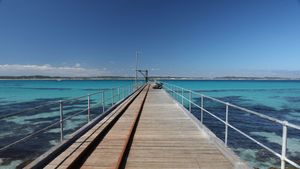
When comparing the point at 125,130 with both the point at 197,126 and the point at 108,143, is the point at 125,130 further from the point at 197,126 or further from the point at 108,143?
the point at 197,126

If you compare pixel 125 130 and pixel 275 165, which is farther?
pixel 275 165

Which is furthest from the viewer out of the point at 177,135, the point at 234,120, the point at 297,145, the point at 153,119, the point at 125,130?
the point at 234,120

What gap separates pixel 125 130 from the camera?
8297 mm

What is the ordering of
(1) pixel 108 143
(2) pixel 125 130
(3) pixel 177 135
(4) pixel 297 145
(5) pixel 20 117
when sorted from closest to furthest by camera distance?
1. (1) pixel 108 143
2. (3) pixel 177 135
3. (2) pixel 125 130
4. (4) pixel 297 145
5. (5) pixel 20 117

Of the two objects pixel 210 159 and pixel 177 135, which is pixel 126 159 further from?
pixel 177 135

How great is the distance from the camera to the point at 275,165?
10836mm

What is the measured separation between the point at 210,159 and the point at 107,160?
203 cm

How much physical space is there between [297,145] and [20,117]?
65.0 feet

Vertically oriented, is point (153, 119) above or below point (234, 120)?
above

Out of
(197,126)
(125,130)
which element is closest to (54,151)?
(125,130)

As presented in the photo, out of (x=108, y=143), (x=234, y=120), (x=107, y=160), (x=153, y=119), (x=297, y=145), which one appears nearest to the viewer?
(x=107, y=160)

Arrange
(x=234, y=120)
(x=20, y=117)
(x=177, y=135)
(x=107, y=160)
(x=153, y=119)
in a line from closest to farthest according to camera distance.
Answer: (x=107, y=160)
(x=177, y=135)
(x=153, y=119)
(x=234, y=120)
(x=20, y=117)

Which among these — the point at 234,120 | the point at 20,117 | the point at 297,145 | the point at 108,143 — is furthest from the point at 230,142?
the point at 20,117

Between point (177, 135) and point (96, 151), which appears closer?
point (96, 151)
